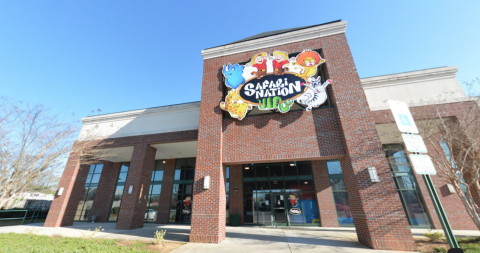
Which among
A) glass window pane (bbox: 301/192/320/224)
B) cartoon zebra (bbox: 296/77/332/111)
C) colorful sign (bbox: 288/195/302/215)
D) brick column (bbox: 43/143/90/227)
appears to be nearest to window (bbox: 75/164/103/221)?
brick column (bbox: 43/143/90/227)

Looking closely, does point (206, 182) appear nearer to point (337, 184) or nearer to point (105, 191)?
point (337, 184)

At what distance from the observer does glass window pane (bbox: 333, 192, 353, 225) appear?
44.6ft

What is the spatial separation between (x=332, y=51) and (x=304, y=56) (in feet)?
5.22

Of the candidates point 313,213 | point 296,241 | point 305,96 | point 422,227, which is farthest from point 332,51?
point 422,227

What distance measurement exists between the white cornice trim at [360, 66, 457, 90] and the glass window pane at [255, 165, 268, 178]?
948 centimetres

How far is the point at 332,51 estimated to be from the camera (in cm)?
1084

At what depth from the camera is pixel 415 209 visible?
13008 mm

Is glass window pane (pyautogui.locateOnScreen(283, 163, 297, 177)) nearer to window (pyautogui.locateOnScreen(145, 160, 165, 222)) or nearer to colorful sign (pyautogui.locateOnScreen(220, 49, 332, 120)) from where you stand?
colorful sign (pyautogui.locateOnScreen(220, 49, 332, 120))

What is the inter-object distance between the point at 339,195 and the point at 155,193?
16.0 meters

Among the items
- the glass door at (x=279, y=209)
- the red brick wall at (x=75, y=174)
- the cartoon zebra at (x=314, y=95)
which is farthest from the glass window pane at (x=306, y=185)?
the red brick wall at (x=75, y=174)

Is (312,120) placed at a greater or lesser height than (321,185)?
greater

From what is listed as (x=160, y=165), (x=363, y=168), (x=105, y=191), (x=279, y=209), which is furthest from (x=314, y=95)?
(x=105, y=191)

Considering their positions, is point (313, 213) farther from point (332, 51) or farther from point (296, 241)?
point (332, 51)

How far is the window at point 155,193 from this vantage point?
1753 cm
